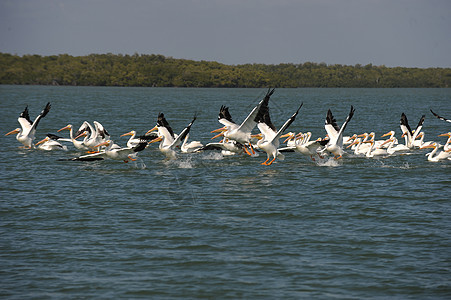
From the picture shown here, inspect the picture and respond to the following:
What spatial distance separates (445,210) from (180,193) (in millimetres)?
7092

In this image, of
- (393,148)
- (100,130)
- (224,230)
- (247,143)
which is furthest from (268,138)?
(224,230)

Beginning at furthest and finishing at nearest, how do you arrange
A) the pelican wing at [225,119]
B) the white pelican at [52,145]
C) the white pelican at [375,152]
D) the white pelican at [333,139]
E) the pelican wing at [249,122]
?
1. the white pelican at [52,145]
2. the white pelican at [375,152]
3. the pelican wing at [225,119]
4. the white pelican at [333,139]
5. the pelican wing at [249,122]

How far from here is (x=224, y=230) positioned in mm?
13195

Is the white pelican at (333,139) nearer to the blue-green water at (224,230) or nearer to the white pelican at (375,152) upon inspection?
the blue-green water at (224,230)

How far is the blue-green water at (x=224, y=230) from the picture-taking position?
10156 millimetres

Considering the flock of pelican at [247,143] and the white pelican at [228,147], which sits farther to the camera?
the white pelican at [228,147]

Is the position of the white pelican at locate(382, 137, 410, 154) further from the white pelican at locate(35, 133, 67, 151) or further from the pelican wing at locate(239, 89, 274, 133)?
the white pelican at locate(35, 133, 67, 151)

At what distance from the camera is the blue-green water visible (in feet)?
33.3

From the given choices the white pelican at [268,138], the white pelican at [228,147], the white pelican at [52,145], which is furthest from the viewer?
the white pelican at [52,145]

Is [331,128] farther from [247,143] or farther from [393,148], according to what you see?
[393,148]

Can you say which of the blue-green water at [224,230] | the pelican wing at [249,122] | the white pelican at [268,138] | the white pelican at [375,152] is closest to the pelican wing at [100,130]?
the blue-green water at [224,230]

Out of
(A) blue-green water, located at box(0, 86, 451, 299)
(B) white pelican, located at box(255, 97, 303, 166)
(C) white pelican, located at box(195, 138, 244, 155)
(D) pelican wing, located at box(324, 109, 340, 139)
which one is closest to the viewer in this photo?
(A) blue-green water, located at box(0, 86, 451, 299)

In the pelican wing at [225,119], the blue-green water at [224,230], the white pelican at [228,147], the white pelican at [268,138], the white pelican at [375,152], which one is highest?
the pelican wing at [225,119]

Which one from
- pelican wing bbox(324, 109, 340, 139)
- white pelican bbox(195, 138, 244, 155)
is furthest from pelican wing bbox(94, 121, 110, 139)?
pelican wing bbox(324, 109, 340, 139)
